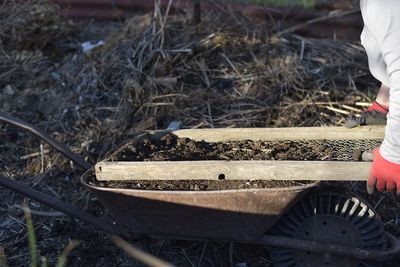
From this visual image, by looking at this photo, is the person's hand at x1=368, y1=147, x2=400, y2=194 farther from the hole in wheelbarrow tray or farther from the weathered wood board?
the hole in wheelbarrow tray

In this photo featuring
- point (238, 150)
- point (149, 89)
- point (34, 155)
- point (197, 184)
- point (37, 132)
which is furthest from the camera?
point (149, 89)

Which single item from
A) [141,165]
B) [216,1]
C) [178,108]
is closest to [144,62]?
[178,108]

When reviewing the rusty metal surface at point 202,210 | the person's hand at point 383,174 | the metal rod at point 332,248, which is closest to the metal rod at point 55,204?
the rusty metal surface at point 202,210

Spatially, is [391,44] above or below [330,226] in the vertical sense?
above

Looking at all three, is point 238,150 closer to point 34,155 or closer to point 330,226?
point 330,226

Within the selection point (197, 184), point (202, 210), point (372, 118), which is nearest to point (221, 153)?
point (197, 184)

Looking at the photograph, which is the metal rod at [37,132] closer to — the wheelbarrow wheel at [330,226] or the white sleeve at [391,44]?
the wheelbarrow wheel at [330,226]

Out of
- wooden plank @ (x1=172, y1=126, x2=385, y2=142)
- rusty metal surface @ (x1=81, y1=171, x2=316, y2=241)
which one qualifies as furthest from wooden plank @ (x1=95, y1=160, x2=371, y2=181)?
wooden plank @ (x1=172, y1=126, x2=385, y2=142)
